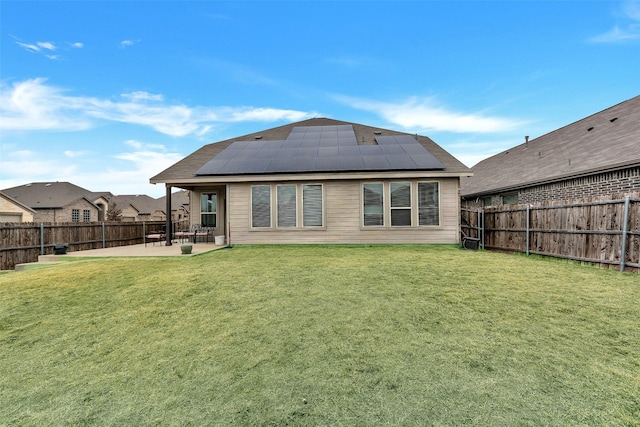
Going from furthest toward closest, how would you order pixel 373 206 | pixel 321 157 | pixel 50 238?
pixel 321 157, pixel 50 238, pixel 373 206

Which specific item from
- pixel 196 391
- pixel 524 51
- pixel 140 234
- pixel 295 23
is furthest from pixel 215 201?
pixel 524 51

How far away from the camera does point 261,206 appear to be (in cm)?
1025

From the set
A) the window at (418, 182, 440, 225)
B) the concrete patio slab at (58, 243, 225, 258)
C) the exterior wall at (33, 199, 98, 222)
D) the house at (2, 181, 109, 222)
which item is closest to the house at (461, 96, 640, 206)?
the window at (418, 182, 440, 225)

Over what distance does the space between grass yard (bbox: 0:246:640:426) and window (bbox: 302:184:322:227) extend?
4794 millimetres

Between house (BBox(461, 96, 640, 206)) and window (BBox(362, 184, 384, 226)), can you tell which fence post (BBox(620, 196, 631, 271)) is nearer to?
house (BBox(461, 96, 640, 206))

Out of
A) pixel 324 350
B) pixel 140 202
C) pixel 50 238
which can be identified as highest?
pixel 140 202

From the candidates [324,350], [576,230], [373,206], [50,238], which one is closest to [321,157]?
[373,206]

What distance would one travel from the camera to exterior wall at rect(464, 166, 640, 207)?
7.73 metres

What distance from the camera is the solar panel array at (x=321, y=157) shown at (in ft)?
32.7

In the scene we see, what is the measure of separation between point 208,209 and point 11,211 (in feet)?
98.5

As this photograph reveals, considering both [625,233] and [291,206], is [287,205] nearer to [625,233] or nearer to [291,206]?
[291,206]

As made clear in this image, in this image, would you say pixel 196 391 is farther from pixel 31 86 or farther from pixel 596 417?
pixel 31 86

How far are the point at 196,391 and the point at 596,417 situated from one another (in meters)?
2.88

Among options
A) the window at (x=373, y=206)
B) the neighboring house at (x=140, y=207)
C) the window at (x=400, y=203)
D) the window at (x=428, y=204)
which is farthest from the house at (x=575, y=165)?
the neighboring house at (x=140, y=207)
